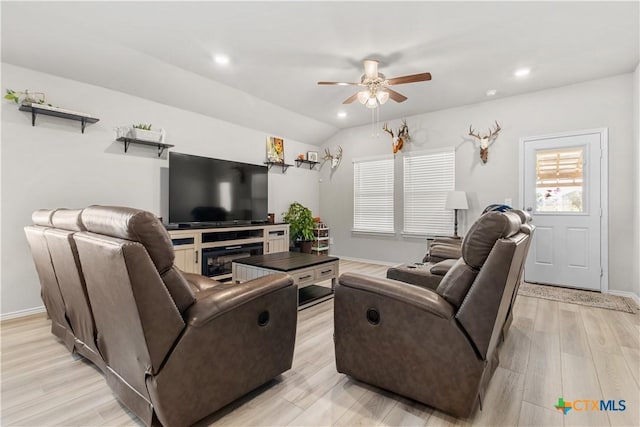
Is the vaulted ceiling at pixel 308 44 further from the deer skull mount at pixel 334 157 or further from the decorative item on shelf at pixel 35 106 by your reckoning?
the deer skull mount at pixel 334 157

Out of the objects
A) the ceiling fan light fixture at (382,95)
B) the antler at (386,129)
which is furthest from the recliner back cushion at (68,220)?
the antler at (386,129)

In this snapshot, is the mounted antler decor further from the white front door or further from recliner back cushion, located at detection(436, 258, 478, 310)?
recliner back cushion, located at detection(436, 258, 478, 310)

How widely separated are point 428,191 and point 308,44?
10.6ft

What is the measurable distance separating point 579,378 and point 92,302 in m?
2.91

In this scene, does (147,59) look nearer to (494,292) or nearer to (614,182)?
(494,292)

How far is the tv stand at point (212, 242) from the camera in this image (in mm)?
3807

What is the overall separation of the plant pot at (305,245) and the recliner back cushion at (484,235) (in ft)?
14.1

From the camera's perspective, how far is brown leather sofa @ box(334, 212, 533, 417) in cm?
137

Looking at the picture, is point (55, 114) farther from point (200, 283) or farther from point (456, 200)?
point (456, 200)

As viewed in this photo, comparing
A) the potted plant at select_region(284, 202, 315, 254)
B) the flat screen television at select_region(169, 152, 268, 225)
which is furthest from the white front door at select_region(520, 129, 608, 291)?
the flat screen television at select_region(169, 152, 268, 225)

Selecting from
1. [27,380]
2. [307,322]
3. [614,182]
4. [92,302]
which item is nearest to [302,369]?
[307,322]

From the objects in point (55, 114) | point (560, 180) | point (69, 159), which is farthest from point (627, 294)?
point (55, 114)

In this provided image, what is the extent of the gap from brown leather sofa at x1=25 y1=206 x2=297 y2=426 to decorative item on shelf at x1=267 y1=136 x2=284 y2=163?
3894 mm

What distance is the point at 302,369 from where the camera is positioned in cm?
200
